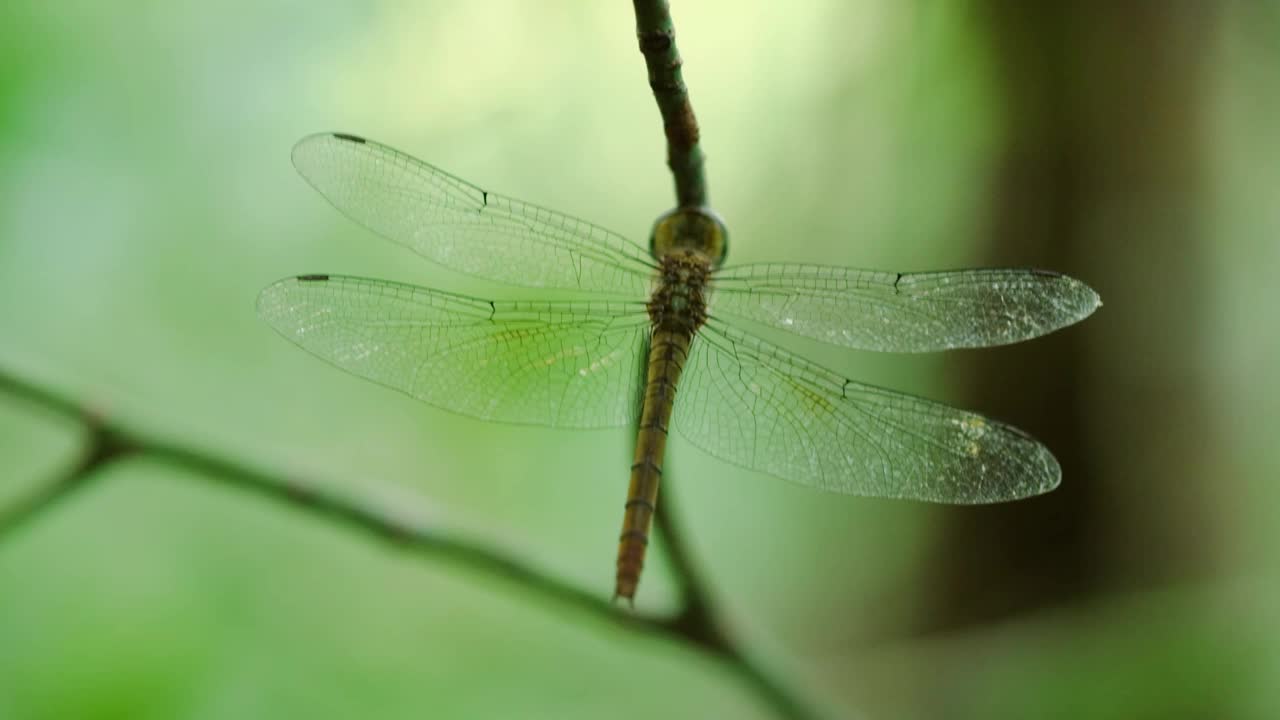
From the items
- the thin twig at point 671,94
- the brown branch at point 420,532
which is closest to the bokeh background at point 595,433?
the brown branch at point 420,532

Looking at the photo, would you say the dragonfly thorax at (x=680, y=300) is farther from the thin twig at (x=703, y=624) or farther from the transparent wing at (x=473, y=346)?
the thin twig at (x=703, y=624)

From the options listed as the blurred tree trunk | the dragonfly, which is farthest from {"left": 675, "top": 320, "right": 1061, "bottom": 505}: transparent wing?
the blurred tree trunk

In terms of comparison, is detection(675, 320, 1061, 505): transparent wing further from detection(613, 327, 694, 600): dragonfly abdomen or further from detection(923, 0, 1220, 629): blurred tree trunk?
detection(923, 0, 1220, 629): blurred tree trunk

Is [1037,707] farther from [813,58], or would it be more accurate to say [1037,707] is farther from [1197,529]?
[813,58]

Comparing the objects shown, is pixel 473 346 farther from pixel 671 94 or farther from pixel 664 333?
pixel 671 94

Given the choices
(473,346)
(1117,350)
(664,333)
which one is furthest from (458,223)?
(1117,350)
